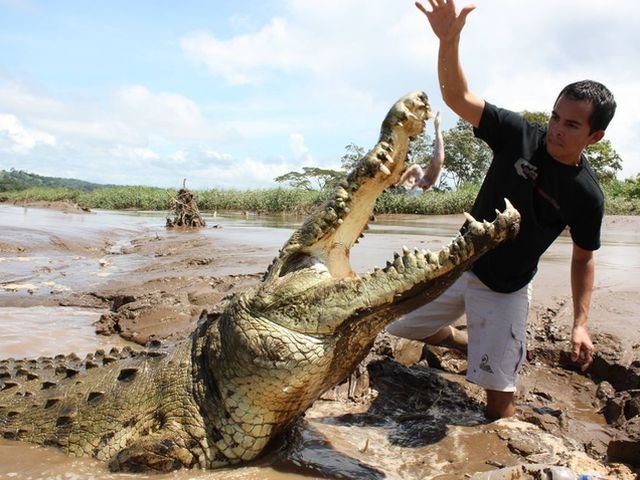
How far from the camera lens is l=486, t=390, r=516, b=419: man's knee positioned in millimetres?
3686

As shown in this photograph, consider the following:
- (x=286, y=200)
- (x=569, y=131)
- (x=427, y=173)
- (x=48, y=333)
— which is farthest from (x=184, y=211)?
(x=286, y=200)

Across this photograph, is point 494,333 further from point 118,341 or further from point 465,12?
point 118,341

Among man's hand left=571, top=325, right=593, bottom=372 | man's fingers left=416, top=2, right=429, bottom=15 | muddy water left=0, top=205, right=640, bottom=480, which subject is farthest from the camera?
man's hand left=571, top=325, right=593, bottom=372

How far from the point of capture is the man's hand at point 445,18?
11.1 feet

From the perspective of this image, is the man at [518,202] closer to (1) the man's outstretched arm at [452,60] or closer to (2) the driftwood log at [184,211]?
(1) the man's outstretched arm at [452,60]

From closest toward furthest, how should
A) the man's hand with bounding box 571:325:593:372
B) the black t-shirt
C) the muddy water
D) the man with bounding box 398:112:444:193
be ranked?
the muddy water → the man with bounding box 398:112:444:193 → the black t-shirt → the man's hand with bounding box 571:325:593:372

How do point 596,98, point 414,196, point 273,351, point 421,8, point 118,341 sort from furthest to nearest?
point 414,196 < point 118,341 < point 421,8 < point 596,98 < point 273,351

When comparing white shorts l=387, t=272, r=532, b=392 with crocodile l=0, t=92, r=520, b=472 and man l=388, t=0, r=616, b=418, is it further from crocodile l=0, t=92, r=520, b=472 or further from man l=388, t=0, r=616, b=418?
crocodile l=0, t=92, r=520, b=472

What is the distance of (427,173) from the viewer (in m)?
3.64

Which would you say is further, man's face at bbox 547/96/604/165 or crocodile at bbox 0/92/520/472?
man's face at bbox 547/96/604/165

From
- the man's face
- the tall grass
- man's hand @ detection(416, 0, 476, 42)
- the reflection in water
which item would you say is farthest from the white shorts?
the tall grass

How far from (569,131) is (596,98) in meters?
0.22

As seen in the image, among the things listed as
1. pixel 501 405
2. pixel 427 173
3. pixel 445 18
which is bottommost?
pixel 501 405

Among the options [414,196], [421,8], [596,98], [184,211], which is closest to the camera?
[596,98]
